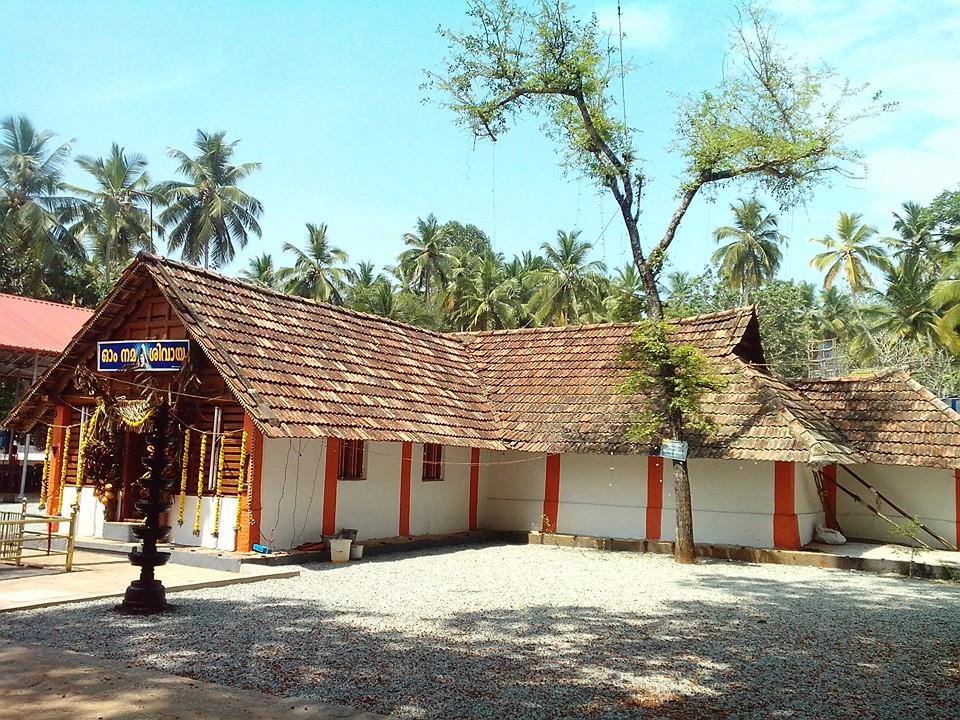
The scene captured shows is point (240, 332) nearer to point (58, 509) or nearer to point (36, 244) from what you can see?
point (58, 509)

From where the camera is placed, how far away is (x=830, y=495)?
17.6 metres

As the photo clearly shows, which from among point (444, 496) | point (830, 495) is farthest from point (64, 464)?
point (830, 495)

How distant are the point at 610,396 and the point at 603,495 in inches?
77.7

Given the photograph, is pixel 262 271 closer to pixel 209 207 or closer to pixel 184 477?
pixel 209 207

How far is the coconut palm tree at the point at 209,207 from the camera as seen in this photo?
40.3 m

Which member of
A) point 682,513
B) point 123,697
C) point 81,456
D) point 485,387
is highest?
point 485,387

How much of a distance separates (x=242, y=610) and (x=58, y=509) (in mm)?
7158

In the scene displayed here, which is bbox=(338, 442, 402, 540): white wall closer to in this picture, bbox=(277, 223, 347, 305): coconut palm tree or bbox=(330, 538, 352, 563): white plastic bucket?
bbox=(330, 538, 352, 563): white plastic bucket

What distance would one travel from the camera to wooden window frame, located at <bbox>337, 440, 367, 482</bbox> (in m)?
14.9

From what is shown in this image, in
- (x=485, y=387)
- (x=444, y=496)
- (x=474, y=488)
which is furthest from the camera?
(x=485, y=387)

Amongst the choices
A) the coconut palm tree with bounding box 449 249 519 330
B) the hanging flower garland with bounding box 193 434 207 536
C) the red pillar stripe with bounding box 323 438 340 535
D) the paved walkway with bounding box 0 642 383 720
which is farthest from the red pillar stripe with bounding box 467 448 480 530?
the coconut palm tree with bounding box 449 249 519 330

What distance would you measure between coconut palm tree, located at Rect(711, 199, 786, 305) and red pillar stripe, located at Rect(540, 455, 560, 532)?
2833cm

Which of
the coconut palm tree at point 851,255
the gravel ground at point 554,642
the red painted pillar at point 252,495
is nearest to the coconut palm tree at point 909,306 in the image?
the coconut palm tree at point 851,255

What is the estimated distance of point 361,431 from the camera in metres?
13.9
